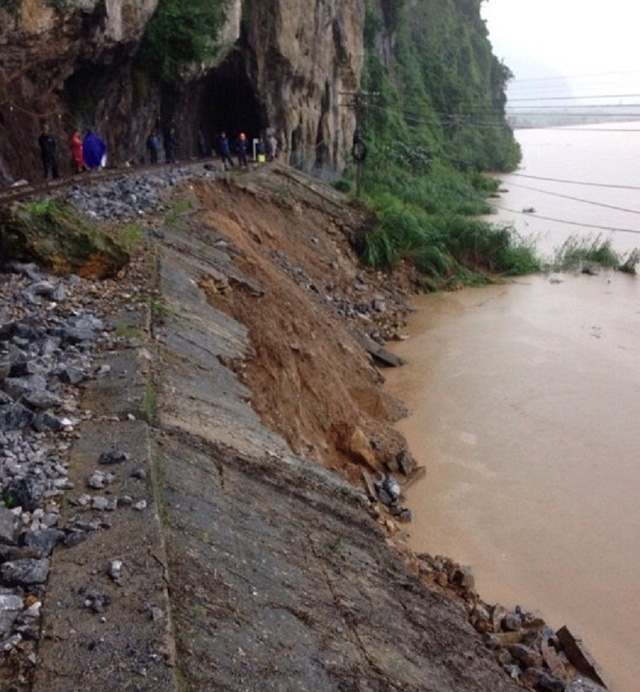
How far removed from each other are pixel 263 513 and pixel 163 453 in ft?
2.80

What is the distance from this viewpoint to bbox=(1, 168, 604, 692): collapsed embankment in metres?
3.78

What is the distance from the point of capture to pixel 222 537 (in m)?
4.84

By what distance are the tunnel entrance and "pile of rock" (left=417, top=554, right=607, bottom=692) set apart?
2142cm

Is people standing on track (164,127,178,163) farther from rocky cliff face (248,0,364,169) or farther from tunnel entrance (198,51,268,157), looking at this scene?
rocky cliff face (248,0,364,169)

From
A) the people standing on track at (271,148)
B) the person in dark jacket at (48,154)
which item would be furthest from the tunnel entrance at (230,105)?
the person in dark jacket at (48,154)

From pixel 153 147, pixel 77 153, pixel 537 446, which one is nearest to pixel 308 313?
pixel 537 446

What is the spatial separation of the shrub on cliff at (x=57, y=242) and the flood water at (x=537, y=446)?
522 cm

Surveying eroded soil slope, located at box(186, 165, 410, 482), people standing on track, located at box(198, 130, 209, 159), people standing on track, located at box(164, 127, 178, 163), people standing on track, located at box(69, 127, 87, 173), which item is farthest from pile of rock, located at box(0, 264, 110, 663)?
people standing on track, located at box(198, 130, 209, 159)

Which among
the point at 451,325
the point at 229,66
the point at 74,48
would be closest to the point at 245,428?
the point at 74,48

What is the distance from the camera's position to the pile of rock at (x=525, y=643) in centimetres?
652

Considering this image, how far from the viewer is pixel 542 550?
379 inches

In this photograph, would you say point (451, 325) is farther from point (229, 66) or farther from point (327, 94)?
point (327, 94)

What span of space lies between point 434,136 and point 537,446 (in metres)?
37.6

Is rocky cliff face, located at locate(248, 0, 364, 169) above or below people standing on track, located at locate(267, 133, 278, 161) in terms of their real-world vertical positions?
above
